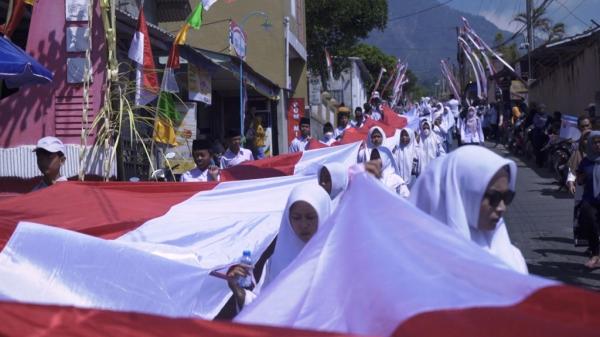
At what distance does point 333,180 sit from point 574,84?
60.4 ft

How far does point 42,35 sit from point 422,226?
656 centimetres

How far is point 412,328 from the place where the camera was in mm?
2322

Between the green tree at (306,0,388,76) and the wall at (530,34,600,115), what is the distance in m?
12.3

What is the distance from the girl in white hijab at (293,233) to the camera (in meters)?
3.94

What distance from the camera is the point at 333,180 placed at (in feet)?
18.2

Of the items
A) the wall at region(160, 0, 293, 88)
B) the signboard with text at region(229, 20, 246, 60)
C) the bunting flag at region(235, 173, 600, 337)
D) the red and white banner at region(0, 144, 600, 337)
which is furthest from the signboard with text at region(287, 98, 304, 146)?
the bunting flag at region(235, 173, 600, 337)

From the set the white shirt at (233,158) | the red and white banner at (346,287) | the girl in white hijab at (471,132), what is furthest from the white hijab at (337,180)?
the girl in white hijab at (471,132)

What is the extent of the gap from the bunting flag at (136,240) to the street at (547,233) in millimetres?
3316

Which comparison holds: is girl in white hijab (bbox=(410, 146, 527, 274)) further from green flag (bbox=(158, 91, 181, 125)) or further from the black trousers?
the black trousers

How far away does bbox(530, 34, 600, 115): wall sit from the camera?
19.2 metres

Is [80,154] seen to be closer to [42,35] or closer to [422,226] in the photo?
[42,35]

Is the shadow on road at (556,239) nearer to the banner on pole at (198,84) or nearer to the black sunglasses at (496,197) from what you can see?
the banner on pole at (198,84)

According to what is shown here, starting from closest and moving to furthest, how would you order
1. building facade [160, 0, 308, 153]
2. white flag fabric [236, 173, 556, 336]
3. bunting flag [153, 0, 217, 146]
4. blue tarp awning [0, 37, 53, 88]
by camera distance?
white flag fabric [236, 173, 556, 336]
blue tarp awning [0, 37, 53, 88]
bunting flag [153, 0, 217, 146]
building facade [160, 0, 308, 153]

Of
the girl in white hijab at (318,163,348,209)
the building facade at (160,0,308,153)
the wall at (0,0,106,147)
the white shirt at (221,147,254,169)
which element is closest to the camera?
the girl in white hijab at (318,163,348,209)
